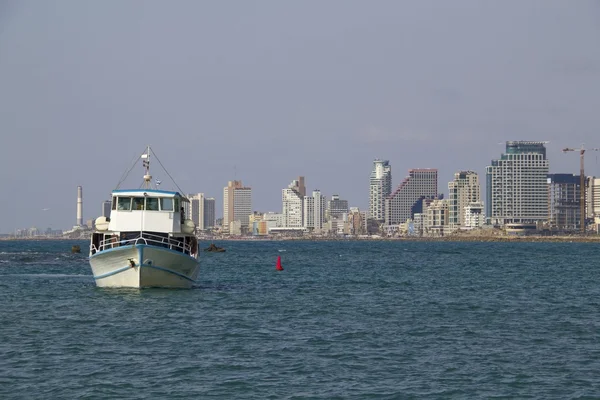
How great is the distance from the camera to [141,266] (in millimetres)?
57000

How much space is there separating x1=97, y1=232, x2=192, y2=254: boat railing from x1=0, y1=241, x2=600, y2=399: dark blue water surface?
9.33ft

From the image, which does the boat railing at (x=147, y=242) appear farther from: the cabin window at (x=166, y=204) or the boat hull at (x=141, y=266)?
the cabin window at (x=166, y=204)

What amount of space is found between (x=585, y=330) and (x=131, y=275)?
26345 mm

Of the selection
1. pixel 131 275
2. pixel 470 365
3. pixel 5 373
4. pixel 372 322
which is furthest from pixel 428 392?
pixel 131 275

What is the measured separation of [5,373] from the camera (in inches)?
1282

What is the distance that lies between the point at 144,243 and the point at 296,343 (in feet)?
65.2

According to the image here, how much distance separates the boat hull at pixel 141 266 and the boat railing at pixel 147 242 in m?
0.71

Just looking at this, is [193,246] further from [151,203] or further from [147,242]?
[147,242]

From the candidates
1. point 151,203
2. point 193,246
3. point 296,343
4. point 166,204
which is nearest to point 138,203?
point 151,203

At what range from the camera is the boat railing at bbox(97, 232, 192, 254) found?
57.8m

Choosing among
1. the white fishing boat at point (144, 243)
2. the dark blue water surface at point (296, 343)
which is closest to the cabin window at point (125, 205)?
the white fishing boat at point (144, 243)

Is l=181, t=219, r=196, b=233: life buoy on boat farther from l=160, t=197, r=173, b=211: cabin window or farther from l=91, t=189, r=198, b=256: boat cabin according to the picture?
l=160, t=197, r=173, b=211: cabin window

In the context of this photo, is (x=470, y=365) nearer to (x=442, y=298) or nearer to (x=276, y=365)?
(x=276, y=365)

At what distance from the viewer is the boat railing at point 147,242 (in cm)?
5775
